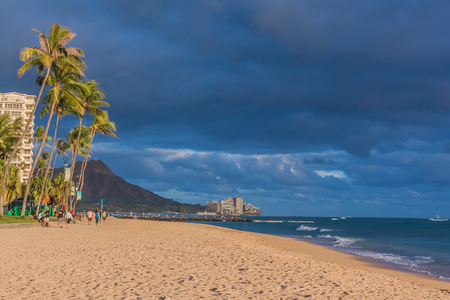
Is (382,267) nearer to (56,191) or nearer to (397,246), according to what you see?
(397,246)

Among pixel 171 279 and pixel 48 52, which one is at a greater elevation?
pixel 48 52

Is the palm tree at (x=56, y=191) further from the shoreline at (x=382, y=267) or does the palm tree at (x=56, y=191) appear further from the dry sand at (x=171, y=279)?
the dry sand at (x=171, y=279)

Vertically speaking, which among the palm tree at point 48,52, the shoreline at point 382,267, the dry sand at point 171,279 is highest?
the palm tree at point 48,52

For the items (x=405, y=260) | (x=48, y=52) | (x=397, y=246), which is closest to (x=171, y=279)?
(x=405, y=260)

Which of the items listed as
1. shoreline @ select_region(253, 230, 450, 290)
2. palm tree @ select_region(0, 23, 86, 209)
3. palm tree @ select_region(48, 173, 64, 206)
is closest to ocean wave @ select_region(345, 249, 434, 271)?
shoreline @ select_region(253, 230, 450, 290)

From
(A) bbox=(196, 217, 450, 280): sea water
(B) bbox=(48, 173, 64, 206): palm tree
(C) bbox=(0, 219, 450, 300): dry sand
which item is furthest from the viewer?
(B) bbox=(48, 173, 64, 206): palm tree

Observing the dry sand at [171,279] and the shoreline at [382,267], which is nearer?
the dry sand at [171,279]

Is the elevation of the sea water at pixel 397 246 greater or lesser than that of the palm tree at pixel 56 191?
lesser

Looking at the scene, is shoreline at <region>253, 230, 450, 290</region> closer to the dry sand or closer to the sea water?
the sea water

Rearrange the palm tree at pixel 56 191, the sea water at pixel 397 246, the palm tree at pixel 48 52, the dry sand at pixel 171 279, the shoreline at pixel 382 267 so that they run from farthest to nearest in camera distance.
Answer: the palm tree at pixel 56 191
the palm tree at pixel 48 52
the sea water at pixel 397 246
the shoreline at pixel 382 267
the dry sand at pixel 171 279

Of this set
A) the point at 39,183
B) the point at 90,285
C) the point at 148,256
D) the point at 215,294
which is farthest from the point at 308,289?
the point at 39,183

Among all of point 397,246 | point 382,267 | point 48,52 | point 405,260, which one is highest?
point 48,52

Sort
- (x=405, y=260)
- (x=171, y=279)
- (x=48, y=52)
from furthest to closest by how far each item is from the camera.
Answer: (x=48, y=52) < (x=405, y=260) < (x=171, y=279)

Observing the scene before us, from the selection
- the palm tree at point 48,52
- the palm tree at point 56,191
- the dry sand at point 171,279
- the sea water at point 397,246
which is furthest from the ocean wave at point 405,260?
the palm tree at point 56,191
